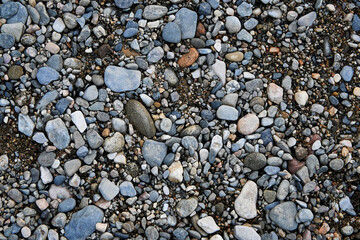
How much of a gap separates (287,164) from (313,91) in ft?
1.60

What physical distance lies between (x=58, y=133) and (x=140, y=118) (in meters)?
0.47

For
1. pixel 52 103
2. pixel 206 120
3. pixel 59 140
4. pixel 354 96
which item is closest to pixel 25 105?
pixel 52 103

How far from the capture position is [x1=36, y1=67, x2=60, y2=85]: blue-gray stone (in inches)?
87.7

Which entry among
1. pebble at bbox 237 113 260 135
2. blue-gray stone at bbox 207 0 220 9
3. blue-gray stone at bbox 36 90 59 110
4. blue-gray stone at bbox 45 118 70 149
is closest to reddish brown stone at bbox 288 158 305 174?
pebble at bbox 237 113 260 135

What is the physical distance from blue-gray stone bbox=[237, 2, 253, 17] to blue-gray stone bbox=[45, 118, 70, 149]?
1277 millimetres

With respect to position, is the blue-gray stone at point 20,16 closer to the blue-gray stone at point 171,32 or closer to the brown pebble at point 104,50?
the brown pebble at point 104,50

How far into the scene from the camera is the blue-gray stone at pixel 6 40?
224cm

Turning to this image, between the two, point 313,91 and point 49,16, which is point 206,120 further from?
point 49,16

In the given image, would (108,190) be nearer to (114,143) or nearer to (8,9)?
(114,143)

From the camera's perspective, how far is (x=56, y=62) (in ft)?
7.41

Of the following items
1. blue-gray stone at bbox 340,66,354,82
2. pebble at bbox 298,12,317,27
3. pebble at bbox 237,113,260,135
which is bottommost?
pebble at bbox 237,113,260,135

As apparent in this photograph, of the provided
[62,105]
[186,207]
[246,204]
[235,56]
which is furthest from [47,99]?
[246,204]

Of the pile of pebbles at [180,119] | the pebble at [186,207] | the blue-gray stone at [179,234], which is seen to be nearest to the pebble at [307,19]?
the pile of pebbles at [180,119]

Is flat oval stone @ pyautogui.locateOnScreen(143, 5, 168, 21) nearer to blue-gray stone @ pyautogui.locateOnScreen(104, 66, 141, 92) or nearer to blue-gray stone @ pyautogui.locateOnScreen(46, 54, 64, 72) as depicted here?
blue-gray stone @ pyautogui.locateOnScreen(104, 66, 141, 92)
